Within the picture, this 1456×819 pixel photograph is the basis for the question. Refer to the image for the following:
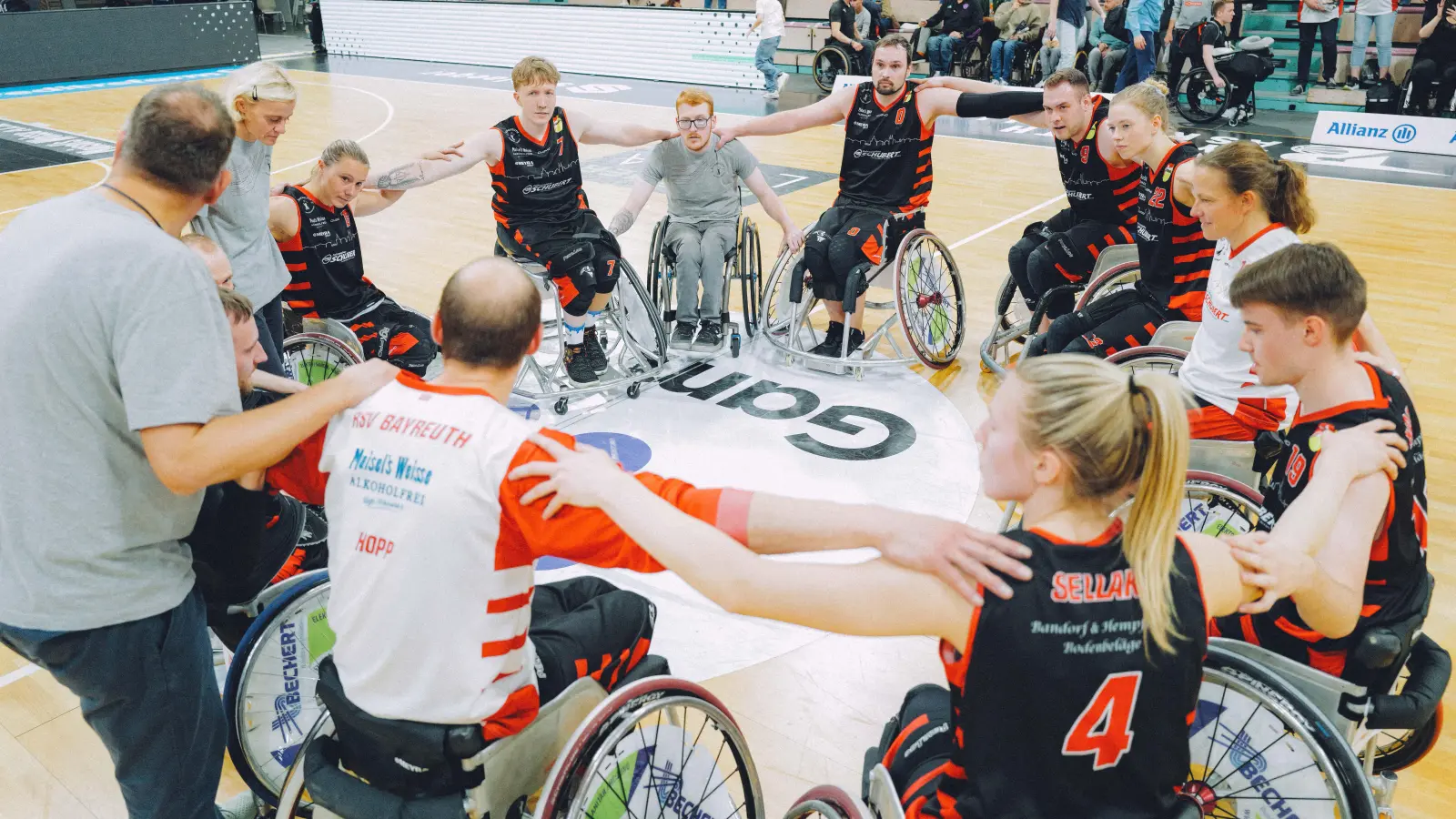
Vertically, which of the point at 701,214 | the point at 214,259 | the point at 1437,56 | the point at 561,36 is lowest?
the point at 701,214

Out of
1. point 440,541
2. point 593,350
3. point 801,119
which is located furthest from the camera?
point 801,119

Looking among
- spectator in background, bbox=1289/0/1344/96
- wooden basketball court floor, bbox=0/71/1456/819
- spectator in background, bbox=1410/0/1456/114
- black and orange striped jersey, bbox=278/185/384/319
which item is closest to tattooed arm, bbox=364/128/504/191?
black and orange striped jersey, bbox=278/185/384/319

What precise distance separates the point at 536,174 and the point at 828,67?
1085 cm

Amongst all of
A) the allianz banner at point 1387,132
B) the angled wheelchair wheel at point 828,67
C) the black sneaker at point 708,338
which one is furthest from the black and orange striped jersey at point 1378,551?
the angled wheelchair wheel at point 828,67

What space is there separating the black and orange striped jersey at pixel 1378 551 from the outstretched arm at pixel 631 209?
3.76 m

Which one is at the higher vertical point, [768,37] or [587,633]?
[768,37]

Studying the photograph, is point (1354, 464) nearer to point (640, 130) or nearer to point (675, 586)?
point (675, 586)

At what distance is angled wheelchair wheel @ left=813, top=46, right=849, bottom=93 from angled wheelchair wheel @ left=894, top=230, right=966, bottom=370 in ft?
32.6

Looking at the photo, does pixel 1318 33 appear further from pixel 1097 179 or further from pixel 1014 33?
pixel 1097 179

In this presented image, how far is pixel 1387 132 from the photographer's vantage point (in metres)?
10.9

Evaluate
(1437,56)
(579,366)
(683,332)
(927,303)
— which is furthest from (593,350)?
(1437,56)

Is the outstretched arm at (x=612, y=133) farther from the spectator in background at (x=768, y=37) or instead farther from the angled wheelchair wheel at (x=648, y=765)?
the spectator in background at (x=768, y=37)

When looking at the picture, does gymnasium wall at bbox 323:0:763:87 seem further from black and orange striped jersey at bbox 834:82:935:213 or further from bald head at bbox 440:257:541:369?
bald head at bbox 440:257:541:369

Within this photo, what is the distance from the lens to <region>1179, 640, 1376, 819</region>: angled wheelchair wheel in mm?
1751
